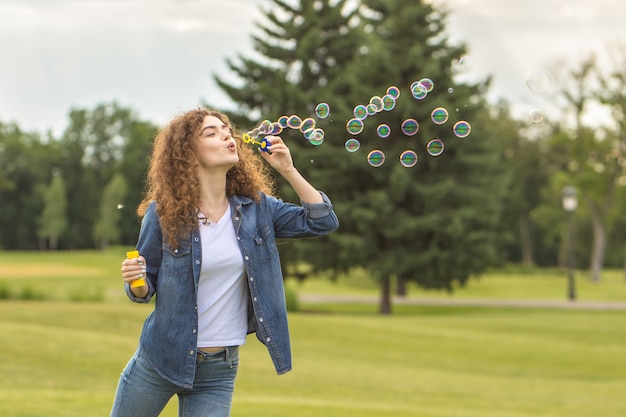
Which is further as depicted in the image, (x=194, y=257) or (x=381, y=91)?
(x=381, y=91)

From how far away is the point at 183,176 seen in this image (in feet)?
16.1

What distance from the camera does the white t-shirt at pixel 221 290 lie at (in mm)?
4770

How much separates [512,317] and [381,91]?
9.19 metres

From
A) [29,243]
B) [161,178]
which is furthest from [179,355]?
[29,243]

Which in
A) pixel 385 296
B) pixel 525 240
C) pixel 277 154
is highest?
pixel 277 154

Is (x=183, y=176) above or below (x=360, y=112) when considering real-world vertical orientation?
below

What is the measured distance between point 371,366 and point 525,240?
6808 centimetres

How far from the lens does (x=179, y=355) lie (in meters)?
4.66

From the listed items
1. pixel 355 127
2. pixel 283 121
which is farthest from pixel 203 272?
pixel 355 127

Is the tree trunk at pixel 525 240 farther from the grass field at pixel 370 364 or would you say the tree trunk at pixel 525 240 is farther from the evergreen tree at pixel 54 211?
the grass field at pixel 370 364

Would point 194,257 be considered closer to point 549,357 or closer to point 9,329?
point 9,329

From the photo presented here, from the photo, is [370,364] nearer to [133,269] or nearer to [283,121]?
[283,121]

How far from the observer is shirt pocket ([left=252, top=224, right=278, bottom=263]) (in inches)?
192

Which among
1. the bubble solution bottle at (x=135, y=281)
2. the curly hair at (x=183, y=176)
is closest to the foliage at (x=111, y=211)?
the curly hair at (x=183, y=176)
